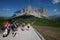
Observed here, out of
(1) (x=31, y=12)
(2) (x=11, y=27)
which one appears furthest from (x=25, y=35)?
(1) (x=31, y=12)

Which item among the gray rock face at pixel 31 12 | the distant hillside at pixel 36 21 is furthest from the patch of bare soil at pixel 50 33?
the gray rock face at pixel 31 12

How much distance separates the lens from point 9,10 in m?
2.49

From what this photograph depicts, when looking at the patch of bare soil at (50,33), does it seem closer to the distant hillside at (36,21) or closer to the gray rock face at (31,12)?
the distant hillside at (36,21)

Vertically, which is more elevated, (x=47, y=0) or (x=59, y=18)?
(x=47, y=0)

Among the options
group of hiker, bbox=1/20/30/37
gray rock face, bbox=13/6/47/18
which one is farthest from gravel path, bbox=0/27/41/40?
gray rock face, bbox=13/6/47/18

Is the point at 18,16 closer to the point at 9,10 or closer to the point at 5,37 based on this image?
the point at 9,10

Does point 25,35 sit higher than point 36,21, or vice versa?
point 36,21

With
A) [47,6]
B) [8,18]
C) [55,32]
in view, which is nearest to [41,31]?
[55,32]

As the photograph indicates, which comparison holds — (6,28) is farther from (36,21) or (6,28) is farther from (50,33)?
(50,33)

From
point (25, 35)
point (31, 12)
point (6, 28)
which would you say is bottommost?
point (25, 35)

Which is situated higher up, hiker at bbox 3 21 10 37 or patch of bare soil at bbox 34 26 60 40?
hiker at bbox 3 21 10 37

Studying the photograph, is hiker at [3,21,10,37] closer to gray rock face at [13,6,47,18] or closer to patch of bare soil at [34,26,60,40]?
gray rock face at [13,6,47,18]

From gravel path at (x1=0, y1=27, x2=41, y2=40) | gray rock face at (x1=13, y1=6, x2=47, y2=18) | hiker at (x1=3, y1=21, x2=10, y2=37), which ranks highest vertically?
gray rock face at (x1=13, y1=6, x2=47, y2=18)

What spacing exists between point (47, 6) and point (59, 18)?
0.26 m
